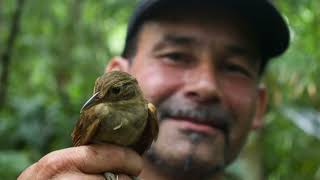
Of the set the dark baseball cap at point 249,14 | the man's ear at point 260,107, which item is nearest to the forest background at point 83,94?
the man's ear at point 260,107

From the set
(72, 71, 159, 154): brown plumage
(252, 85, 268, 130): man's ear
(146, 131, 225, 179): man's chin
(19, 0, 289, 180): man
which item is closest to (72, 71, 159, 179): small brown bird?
(72, 71, 159, 154): brown plumage

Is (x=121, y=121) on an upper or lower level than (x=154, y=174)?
upper

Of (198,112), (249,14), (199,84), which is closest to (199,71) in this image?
(199,84)

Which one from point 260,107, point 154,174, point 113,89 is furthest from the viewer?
point 260,107

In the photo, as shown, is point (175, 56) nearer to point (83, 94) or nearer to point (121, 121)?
point (121, 121)

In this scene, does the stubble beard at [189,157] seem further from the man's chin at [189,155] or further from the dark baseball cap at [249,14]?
the dark baseball cap at [249,14]
